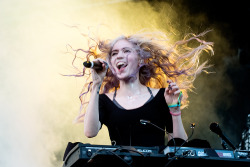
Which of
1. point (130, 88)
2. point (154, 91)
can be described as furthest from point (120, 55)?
point (154, 91)

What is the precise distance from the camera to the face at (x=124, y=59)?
9.73 feet

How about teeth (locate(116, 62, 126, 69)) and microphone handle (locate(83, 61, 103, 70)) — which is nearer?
microphone handle (locate(83, 61, 103, 70))

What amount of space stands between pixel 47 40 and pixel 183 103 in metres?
1.74

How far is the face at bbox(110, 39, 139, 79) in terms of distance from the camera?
2.97 metres

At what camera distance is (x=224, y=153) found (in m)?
1.96

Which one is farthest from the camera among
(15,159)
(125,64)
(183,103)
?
(15,159)

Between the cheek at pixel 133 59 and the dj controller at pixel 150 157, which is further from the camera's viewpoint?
the cheek at pixel 133 59

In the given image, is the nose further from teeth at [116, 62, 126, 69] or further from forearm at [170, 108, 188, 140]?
forearm at [170, 108, 188, 140]

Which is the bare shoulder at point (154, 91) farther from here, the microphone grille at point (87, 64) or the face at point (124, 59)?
the microphone grille at point (87, 64)

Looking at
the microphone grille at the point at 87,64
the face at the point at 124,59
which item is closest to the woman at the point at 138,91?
the face at the point at 124,59

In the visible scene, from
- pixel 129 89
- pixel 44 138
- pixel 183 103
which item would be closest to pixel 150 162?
pixel 129 89

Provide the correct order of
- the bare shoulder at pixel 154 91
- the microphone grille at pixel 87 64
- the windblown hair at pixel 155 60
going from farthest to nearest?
the windblown hair at pixel 155 60
the bare shoulder at pixel 154 91
the microphone grille at pixel 87 64

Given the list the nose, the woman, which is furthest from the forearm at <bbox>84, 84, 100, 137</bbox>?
the nose

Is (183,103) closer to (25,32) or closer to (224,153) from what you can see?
(224,153)
